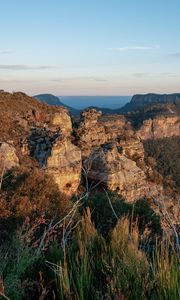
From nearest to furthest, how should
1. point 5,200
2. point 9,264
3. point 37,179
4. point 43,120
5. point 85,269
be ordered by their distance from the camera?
point 85,269, point 9,264, point 5,200, point 37,179, point 43,120

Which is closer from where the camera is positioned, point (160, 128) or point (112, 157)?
point (112, 157)

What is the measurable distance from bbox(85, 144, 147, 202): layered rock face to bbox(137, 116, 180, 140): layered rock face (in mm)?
48176

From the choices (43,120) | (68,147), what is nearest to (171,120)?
(43,120)

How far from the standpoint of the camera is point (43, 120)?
31328 mm

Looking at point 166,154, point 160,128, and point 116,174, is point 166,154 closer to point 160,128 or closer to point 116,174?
point 160,128

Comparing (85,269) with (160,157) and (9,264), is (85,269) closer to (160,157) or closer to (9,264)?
(9,264)

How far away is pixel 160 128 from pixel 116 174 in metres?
58.2

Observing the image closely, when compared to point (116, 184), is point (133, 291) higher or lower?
higher

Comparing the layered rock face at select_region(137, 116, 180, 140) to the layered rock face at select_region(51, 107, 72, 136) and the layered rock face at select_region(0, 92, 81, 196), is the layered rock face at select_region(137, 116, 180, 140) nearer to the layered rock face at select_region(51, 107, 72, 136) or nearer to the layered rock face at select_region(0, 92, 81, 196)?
the layered rock face at select_region(51, 107, 72, 136)

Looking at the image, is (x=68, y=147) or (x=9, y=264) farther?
(x=68, y=147)

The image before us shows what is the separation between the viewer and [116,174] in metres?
26.2

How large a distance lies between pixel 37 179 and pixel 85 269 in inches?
243

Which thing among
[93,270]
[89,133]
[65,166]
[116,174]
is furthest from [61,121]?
[93,270]

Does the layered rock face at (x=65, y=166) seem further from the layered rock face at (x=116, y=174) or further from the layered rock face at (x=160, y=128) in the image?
the layered rock face at (x=160, y=128)
